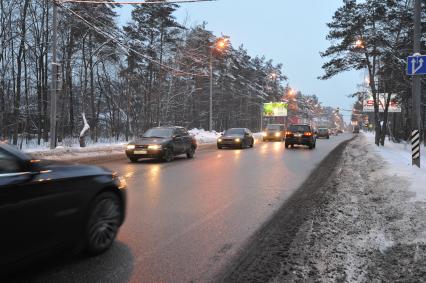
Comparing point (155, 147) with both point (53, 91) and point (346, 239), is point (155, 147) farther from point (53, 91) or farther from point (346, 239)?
point (346, 239)

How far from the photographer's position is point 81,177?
4852 mm

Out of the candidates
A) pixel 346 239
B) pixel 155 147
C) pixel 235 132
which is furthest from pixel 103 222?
pixel 235 132

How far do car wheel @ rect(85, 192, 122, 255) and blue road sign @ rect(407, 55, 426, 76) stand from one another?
39.4 ft

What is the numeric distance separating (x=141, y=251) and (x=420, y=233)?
12.7 feet

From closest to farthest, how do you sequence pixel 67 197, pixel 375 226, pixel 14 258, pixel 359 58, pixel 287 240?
pixel 14 258, pixel 67 197, pixel 287 240, pixel 375 226, pixel 359 58

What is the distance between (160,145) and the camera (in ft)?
59.4

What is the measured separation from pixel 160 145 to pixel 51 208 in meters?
13.8

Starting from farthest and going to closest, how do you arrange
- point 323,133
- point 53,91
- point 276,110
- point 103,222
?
point 276,110 → point 323,133 → point 53,91 → point 103,222

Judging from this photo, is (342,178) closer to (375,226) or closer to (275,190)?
(275,190)

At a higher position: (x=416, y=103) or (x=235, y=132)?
(x=416, y=103)

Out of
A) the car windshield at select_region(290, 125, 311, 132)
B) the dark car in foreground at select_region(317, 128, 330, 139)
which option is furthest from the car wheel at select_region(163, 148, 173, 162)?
the dark car in foreground at select_region(317, 128, 330, 139)

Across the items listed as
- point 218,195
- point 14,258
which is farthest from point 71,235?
point 218,195

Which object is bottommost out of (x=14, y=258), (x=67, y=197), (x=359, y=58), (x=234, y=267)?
(x=234, y=267)

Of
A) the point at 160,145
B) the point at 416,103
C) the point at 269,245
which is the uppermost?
the point at 416,103
